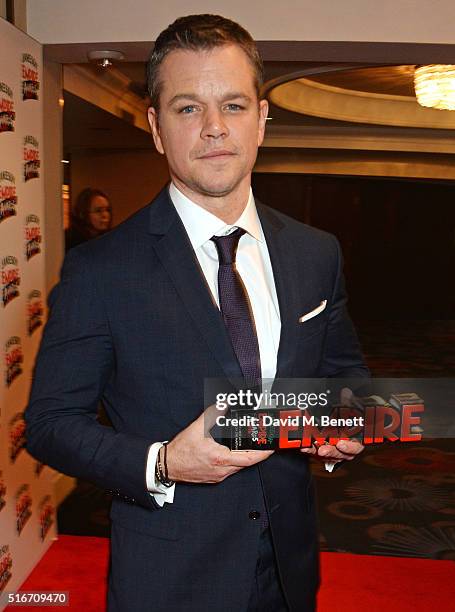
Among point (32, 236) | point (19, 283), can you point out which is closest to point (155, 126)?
point (19, 283)

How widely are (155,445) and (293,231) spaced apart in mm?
574

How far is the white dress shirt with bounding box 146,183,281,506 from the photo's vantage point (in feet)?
3.87

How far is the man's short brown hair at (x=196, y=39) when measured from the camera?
109cm

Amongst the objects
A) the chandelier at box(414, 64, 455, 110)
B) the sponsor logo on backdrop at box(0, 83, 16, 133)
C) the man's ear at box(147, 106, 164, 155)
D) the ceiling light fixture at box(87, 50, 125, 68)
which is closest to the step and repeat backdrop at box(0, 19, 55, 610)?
the sponsor logo on backdrop at box(0, 83, 16, 133)

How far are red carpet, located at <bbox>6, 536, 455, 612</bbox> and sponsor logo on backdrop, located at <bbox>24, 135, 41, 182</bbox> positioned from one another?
5.68ft

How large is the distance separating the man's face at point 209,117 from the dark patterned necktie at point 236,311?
104 mm

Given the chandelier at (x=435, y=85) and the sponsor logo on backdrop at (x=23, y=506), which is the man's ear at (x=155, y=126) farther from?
the chandelier at (x=435, y=85)

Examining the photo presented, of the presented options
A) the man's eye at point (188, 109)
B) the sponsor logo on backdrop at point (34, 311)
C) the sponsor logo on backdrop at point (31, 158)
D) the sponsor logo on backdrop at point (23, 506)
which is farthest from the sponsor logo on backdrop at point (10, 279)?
Answer: the man's eye at point (188, 109)

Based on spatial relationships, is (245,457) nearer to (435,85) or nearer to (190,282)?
(190,282)

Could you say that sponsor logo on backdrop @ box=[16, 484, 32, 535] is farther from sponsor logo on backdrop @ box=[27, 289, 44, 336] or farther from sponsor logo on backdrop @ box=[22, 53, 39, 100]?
sponsor logo on backdrop @ box=[22, 53, 39, 100]

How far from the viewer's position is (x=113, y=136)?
730cm

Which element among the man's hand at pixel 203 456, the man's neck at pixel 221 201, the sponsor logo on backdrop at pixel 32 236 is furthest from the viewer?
the sponsor logo on backdrop at pixel 32 236

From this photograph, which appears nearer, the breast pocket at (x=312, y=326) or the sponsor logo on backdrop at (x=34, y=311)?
the breast pocket at (x=312, y=326)

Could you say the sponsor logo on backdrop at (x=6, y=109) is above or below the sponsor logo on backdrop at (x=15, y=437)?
above
